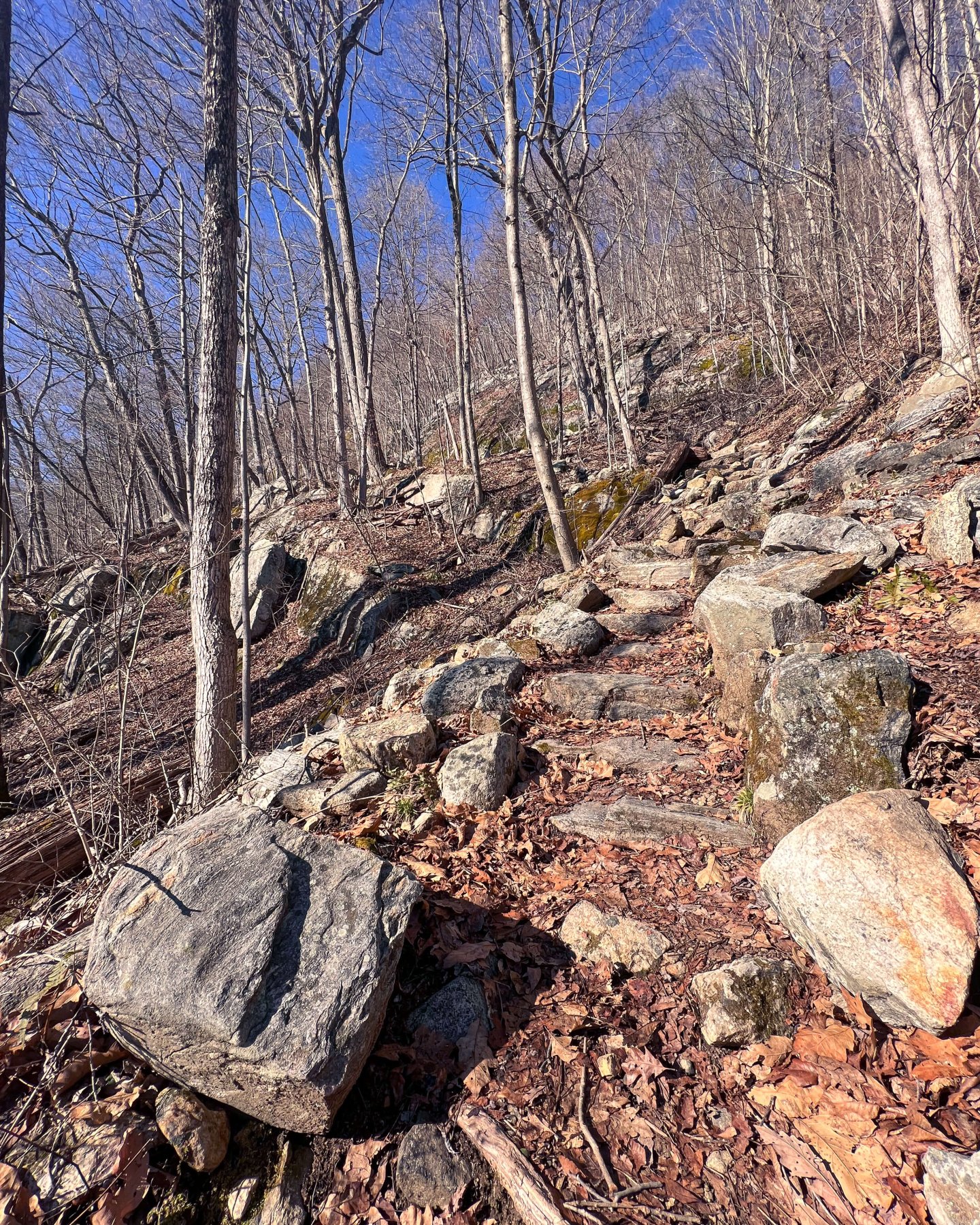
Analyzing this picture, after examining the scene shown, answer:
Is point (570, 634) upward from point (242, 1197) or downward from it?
upward

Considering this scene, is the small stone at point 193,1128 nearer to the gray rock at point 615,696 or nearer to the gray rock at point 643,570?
the gray rock at point 615,696

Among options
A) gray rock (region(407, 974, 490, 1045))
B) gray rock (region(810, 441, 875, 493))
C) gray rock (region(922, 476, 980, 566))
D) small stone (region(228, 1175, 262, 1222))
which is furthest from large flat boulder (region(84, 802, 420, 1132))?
gray rock (region(810, 441, 875, 493))

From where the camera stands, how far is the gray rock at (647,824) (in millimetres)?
3430

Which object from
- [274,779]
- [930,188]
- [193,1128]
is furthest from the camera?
[930,188]

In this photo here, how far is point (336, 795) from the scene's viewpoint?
157 inches

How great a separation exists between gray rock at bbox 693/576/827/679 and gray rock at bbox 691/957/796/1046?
2.15 m

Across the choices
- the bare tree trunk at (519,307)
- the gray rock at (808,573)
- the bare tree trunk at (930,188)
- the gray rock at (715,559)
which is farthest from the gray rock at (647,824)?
the bare tree trunk at (930,188)

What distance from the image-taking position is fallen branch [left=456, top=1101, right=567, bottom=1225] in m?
1.96

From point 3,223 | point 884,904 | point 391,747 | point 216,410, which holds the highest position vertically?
point 3,223

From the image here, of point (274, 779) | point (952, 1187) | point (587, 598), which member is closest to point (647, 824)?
point (952, 1187)

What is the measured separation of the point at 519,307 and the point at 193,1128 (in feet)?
26.9

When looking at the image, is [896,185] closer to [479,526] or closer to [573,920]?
[479,526]

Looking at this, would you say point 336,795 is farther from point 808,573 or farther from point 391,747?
point 808,573

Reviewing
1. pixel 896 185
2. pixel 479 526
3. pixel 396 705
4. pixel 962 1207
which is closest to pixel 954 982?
pixel 962 1207
